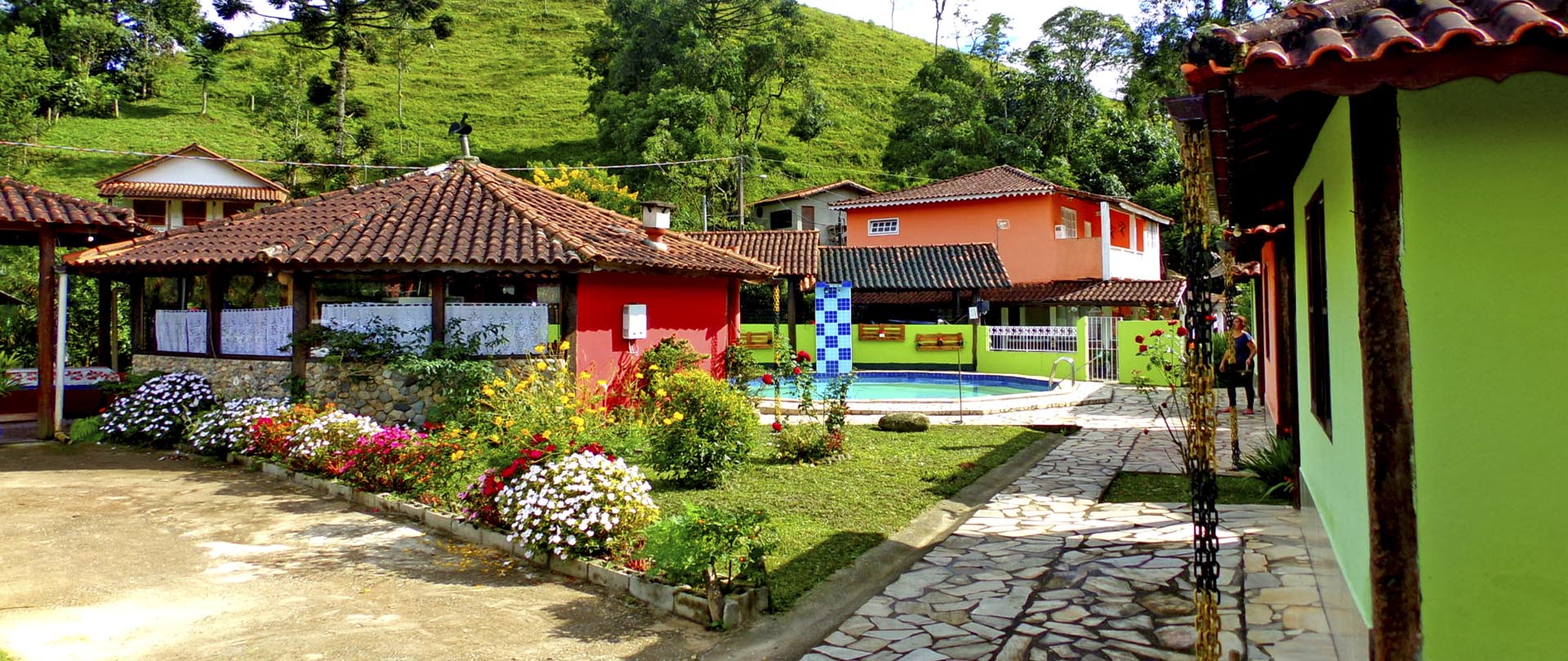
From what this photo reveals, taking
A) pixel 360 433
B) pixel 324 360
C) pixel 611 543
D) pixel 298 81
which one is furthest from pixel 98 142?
pixel 611 543

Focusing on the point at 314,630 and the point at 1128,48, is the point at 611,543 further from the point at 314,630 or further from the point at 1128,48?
the point at 1128,48

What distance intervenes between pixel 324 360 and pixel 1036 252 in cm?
2478

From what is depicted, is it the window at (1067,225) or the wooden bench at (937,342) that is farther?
the window at (1067,225)

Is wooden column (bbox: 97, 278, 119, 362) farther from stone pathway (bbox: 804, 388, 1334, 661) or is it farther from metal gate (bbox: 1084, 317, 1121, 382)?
metal gate (bbox: 1084, 317, 1121, 382)

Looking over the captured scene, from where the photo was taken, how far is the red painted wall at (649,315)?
13508 millimetres

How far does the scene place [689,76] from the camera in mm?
45688

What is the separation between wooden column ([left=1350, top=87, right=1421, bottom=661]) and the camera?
10.3 ft

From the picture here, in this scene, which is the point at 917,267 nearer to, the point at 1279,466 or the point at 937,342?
the point at 937,342

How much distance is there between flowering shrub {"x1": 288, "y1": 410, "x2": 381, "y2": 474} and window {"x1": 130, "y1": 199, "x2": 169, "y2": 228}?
3564 cm

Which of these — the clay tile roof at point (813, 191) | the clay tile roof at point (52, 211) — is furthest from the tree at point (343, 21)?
the clay tile roof at point (52, 211)

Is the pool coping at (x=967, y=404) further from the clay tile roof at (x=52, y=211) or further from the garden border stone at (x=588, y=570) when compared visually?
the clay tile roof at (x=52, y=211)

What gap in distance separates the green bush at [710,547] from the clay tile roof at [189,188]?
38830 mm

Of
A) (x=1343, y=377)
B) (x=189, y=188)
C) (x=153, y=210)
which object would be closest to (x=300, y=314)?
(x=1343, y=377)

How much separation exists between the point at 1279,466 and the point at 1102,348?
1528 cm
